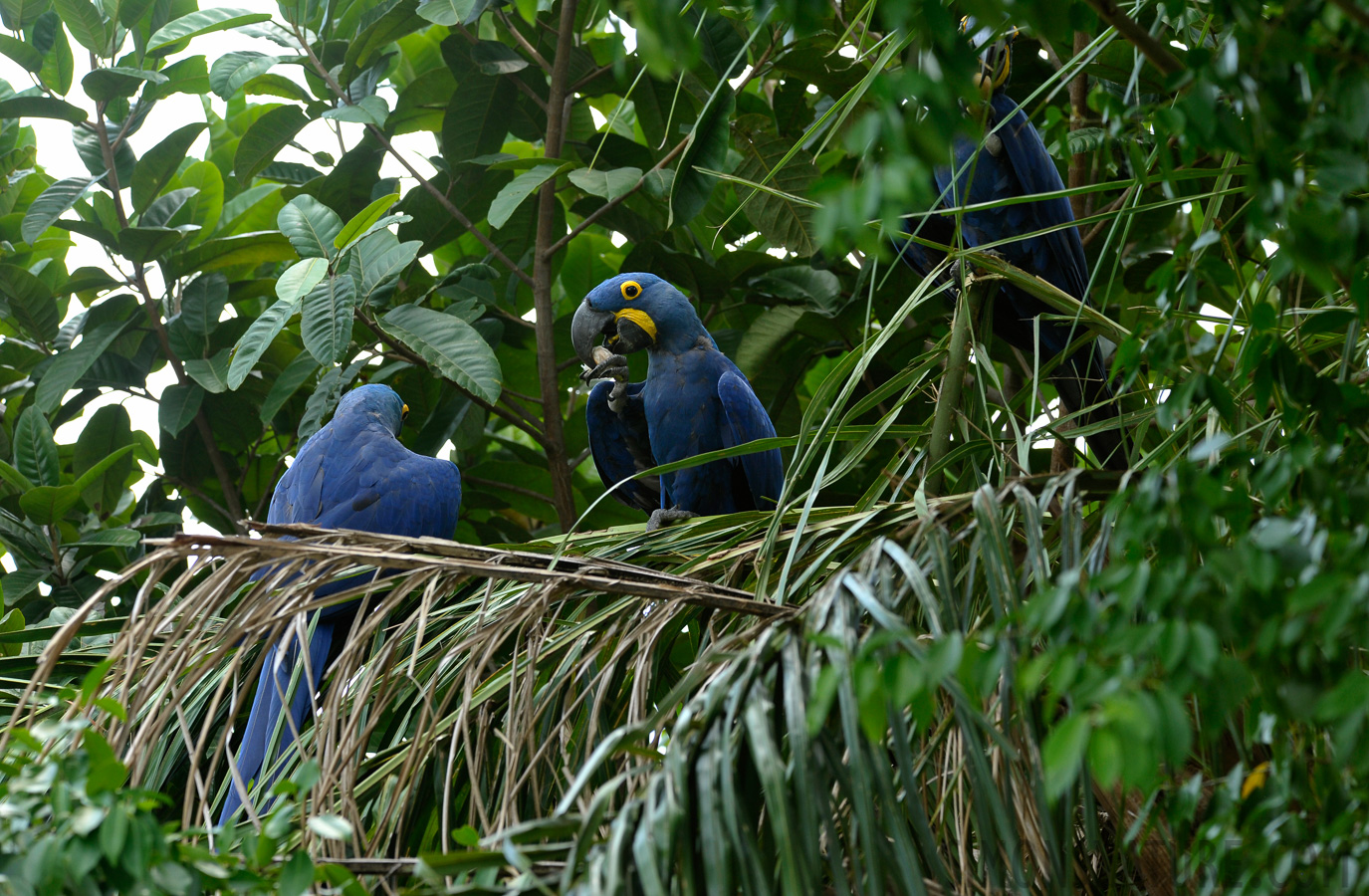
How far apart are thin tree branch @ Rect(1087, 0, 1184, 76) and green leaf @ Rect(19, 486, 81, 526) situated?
6.76 ft

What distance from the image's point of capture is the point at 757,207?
2031 mm

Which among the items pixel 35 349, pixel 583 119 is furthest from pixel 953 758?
pixel 35 349

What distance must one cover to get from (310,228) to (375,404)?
0.34 meters

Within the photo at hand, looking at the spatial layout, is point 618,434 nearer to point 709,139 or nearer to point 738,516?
point 738,516

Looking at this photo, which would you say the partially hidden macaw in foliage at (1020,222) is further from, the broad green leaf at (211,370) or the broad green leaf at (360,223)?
the broad green leaf at (211,370)

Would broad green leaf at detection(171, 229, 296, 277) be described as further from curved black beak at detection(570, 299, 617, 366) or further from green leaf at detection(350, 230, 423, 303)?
curved black beak at detection(570, 299, 617, 366)

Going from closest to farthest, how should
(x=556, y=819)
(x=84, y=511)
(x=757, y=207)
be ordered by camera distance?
(x=556, y=819) → (x=757, y=207) → (x=84, y=511)

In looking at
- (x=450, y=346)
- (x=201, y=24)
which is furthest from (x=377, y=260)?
(x=201, y=24)

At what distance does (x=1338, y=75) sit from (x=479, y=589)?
93cm

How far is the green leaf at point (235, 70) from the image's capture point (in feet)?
6.97

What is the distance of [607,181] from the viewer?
6.49 ft

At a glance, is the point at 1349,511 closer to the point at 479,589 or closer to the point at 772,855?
the point at 772,855

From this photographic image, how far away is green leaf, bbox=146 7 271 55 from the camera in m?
2.16

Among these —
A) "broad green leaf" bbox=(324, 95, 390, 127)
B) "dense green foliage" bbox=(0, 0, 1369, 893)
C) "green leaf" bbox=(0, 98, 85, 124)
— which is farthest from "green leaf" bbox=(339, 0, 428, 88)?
"green leaf" bbox=(0, 98, 85, 124)
